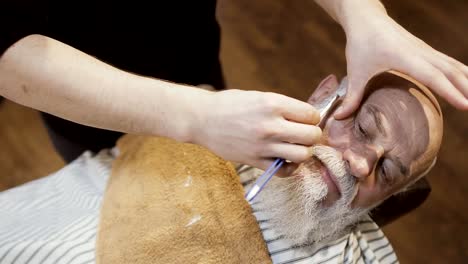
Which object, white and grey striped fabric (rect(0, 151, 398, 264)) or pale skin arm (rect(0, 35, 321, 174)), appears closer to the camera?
pale skin arm (rect(0, 35, 321, 174))

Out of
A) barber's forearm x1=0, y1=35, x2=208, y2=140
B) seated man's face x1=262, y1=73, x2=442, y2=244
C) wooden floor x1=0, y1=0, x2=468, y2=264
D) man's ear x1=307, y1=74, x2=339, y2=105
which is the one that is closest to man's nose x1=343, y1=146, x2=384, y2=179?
seated man's face x1=262, y1=73, x2=442, y2=244

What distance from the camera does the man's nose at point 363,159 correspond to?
86cm

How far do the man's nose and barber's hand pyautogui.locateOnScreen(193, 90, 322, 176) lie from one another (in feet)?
0.57

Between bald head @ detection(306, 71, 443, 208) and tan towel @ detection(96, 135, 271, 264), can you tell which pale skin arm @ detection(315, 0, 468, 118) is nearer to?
bald head @ detection(306, 71, 443, 208)

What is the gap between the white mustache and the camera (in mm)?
889

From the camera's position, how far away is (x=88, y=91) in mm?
705

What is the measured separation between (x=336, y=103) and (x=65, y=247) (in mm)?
577

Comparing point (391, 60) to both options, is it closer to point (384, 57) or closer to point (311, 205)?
point (384, 57)

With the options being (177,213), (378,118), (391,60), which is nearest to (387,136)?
(378,118)

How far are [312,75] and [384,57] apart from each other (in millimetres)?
1204

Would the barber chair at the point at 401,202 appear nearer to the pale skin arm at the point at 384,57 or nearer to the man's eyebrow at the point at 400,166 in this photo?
the man's eyebrow at the point at 400,166

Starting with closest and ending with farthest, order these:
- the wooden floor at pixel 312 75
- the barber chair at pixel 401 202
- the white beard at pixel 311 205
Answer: the white beard at pixel 311 205, the barber chair at pixel 401 202, the wooden floor at pixel 312 75

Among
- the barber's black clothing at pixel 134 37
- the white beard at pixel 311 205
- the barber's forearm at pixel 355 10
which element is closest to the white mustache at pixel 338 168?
the white beard at pixel 311 205

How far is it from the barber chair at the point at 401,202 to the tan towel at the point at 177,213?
299 millimetres
